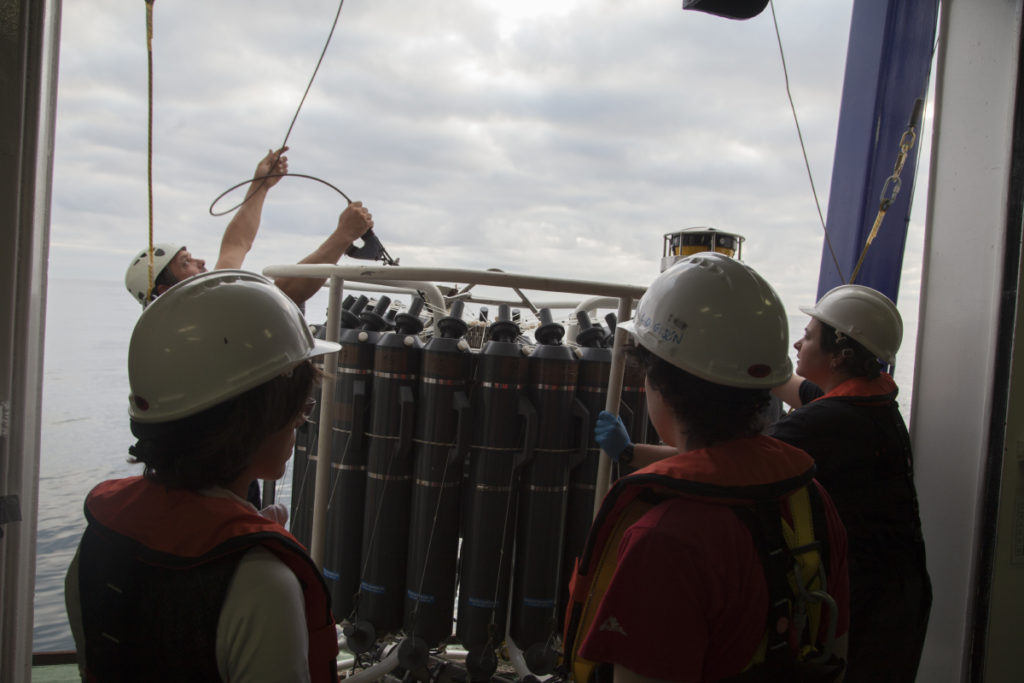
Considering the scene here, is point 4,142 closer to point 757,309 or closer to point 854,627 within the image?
point 757,309

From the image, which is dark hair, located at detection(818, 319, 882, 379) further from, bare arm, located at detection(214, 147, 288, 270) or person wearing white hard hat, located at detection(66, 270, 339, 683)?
bare arm, located at detection(214, 147, 288, 270)

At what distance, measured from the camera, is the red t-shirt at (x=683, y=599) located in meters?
0.87

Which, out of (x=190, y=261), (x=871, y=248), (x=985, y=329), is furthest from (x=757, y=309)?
(x=871, y=248)

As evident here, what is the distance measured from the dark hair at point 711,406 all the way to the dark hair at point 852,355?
37.7 inches

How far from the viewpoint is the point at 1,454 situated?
1.54 meters

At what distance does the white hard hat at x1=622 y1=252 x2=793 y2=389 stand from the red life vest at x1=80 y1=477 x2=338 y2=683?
66 cm

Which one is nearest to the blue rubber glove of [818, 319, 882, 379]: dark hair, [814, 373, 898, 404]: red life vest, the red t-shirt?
[814, 373, 898, 404]: red life vest

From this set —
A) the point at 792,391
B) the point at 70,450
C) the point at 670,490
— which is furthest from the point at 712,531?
the point at 70,450

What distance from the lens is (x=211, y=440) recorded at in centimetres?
88

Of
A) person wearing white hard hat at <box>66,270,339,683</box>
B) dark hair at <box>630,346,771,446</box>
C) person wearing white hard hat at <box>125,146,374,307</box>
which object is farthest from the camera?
person wearing white hard hat at <box>125,146,374,307</box>

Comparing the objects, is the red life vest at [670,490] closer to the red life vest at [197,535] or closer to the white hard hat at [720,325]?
the white hard hat at [720,325]

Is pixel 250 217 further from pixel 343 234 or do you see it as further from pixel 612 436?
pixel 612 436

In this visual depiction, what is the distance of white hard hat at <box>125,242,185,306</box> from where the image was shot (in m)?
2.35

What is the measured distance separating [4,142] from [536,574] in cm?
188
